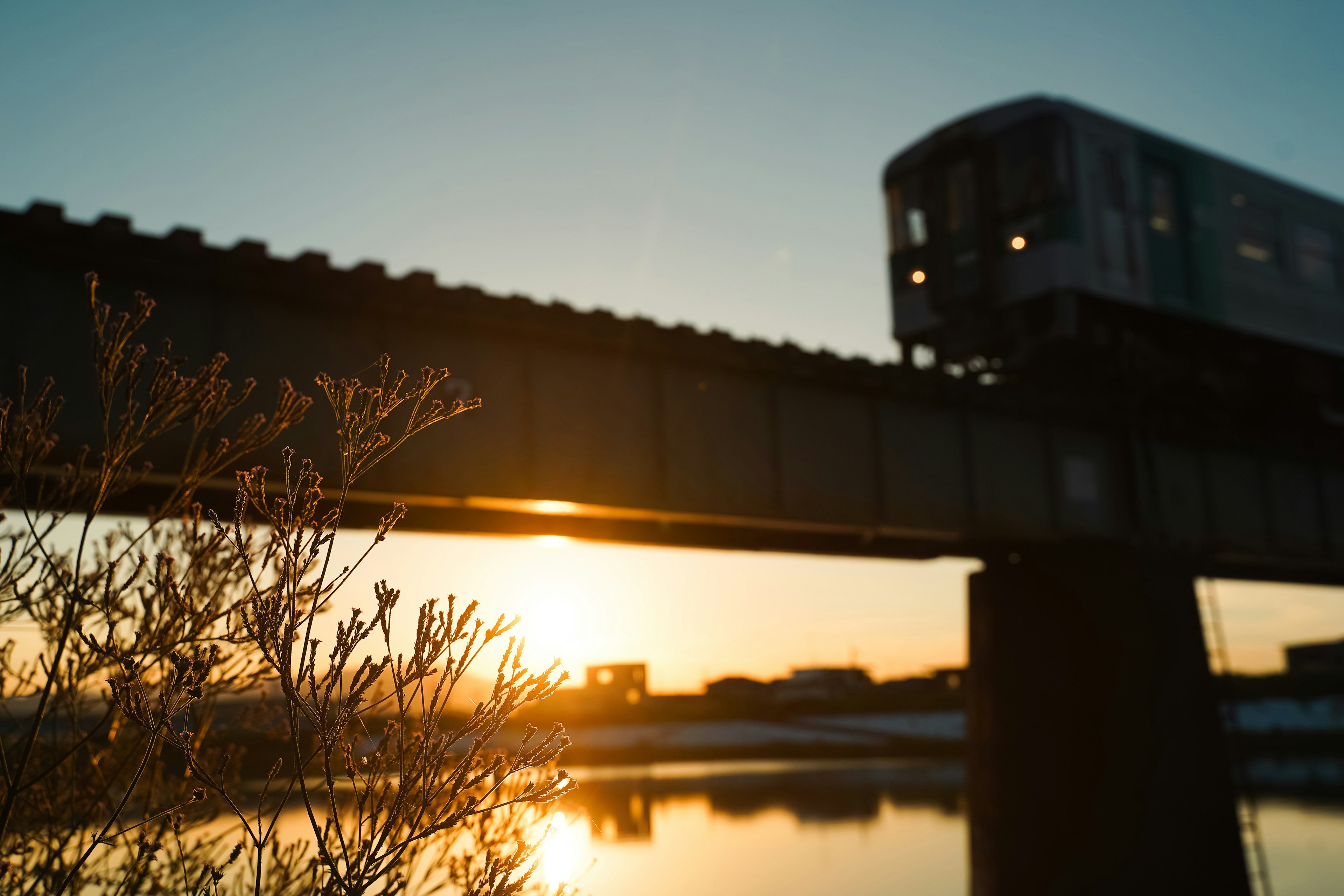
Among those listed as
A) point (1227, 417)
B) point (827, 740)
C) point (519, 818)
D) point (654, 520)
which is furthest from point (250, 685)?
point (827, 740)

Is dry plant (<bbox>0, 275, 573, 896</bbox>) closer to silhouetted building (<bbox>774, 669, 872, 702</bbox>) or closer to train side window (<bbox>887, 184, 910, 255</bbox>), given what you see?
train side window (<bbox>887, 184, 910, 255</bbox>)

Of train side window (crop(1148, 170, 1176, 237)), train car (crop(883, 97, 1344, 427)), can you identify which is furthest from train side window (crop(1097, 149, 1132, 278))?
train side window (crop(1148, 170, 1176, 237))

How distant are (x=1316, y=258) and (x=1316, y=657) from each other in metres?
108

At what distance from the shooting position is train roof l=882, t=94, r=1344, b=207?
65.2ft

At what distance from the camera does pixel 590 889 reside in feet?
108

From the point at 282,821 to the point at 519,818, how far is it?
3956 cm

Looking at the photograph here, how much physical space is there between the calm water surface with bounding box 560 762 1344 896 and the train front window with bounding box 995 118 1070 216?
13.7 m

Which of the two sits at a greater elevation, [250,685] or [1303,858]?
[250,685]

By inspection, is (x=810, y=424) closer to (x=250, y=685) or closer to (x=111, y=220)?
(x=111, y=220)

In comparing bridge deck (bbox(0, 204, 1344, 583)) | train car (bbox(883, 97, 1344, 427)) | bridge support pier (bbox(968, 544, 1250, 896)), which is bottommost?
bridge support pier (bbox(968, 544, 1250, 896))

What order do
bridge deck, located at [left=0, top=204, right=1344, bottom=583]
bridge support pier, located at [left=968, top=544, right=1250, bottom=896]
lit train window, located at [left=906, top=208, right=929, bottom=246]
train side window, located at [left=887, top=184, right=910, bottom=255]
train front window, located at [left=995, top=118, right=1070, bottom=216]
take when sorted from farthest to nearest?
train side window, located at [left=887, top=184, right=910, bottom=255] → lit train window, located at [left=906, top=208, right=929, bottom=246] → train front window, located at [left=995, top=118, right=1070, bottom=216] → bridge support pier, located at [left=968, top=544, right=1250, bottom=896] → bridge deck, located at [left=0, top=204, right=1344, bottom=583]

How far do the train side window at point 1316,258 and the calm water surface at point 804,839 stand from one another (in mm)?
18526

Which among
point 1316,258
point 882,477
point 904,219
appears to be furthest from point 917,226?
point 1316,258

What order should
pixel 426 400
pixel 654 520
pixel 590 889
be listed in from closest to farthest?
1. pixel 426 400
2. pixel 654 520
3. pixel 590 889
